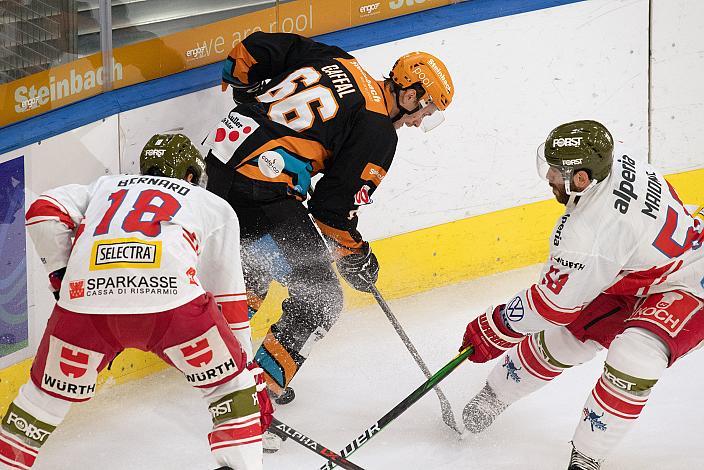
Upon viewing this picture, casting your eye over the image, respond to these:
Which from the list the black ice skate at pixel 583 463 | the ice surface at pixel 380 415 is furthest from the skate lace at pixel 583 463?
the ice surface at pixel 380 415

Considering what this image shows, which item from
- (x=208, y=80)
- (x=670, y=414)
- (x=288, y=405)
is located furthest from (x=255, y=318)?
(x=670, y=414)

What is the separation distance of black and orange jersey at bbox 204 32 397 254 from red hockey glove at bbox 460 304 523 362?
21.4 inches

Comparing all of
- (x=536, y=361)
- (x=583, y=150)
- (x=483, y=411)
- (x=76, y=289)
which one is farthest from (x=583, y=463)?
(x=76, y=289)

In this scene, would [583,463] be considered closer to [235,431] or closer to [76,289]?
[235,431]

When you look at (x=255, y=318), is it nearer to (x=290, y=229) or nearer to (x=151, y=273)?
(x=290, y=229)

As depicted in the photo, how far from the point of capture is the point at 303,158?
3.86 metres

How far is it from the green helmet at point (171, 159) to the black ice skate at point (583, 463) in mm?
1275

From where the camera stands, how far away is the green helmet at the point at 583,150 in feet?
10.8

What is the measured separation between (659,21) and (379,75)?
1.50m

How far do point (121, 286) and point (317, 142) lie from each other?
3.94ft

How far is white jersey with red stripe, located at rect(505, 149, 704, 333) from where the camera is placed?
327cm

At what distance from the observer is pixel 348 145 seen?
3840 mm

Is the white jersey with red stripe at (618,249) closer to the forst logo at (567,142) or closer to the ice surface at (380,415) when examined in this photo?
the forst logo at (567,142)

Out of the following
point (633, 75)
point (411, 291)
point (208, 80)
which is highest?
point (208, 80)
